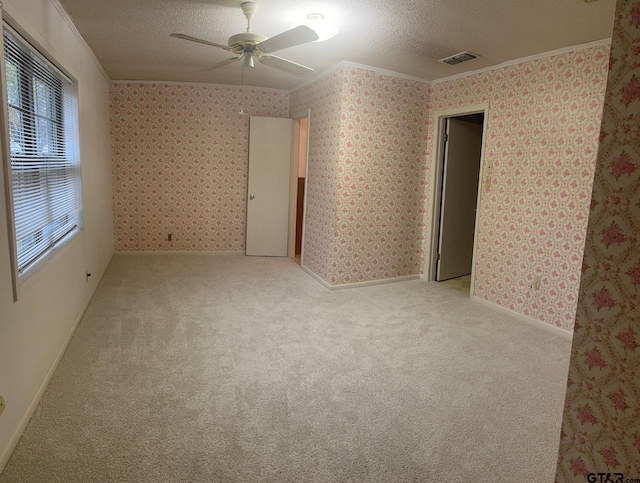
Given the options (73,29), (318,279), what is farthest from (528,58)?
(73,29)

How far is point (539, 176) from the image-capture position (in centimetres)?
374

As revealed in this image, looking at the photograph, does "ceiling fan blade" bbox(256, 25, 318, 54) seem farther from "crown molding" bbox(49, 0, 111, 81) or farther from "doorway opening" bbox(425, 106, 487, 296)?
"doorway opening" bbox(425, 106, 487, 296)

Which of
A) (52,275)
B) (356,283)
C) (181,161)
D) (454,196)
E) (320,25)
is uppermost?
(320,25)

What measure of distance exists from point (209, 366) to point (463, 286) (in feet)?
10.8

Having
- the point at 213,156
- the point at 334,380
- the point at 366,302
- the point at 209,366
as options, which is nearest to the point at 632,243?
the point at 334,380

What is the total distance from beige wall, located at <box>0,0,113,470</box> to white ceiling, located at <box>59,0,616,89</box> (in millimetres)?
339

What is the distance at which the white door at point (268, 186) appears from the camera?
233 inches

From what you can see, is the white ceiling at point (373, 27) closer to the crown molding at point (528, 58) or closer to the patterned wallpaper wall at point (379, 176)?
the crown molding at point (528, 58)

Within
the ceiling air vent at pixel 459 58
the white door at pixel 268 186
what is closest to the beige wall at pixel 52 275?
the white door at pixel 268 186

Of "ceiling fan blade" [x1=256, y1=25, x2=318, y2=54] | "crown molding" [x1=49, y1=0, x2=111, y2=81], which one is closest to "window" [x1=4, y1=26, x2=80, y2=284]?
"crown molding" [x1=49, y1=0, x2=111, y2=81]

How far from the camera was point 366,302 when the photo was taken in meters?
4.23

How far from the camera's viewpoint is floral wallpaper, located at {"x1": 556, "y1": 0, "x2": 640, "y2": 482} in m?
1.06

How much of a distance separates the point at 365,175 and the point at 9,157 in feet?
10.8

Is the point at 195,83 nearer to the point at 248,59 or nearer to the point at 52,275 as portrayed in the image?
the point at 248,59
